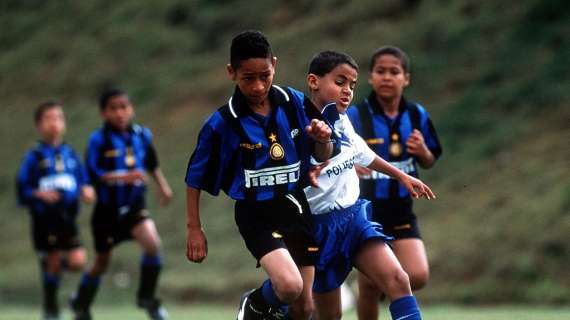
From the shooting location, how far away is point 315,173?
6.98 metres

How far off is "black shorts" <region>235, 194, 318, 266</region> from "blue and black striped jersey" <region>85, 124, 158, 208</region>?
4.45 metres

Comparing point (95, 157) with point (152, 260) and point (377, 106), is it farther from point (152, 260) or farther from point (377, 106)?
point (377, 106)

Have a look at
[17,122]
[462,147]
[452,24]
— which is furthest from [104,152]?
[17,122]

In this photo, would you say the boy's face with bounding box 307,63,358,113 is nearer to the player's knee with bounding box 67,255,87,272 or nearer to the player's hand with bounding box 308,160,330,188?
the player's hand with bounding box 308,160,330,188

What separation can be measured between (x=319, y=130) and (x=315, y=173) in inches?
22.2

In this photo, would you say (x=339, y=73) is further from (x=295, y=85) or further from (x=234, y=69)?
(x=295, y=85)

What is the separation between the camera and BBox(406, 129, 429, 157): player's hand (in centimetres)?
822

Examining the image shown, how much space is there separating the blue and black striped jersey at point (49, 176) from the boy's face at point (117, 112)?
5.45ft

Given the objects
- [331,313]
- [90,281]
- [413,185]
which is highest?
[413,185]

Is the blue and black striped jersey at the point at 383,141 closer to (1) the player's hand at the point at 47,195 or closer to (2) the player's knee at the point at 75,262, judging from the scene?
(1) the player's hand at the point at 47,195

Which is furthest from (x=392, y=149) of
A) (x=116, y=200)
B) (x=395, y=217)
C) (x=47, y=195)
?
(x=47, y=195)

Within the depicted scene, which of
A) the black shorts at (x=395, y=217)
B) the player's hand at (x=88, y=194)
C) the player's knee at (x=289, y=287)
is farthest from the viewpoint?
the player's hand at (x=88, y=194)

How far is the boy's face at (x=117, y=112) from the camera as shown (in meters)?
11.3

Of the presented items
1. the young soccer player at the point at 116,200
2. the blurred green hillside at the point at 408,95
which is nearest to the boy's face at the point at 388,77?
the young soccer player at the point at 116,200
